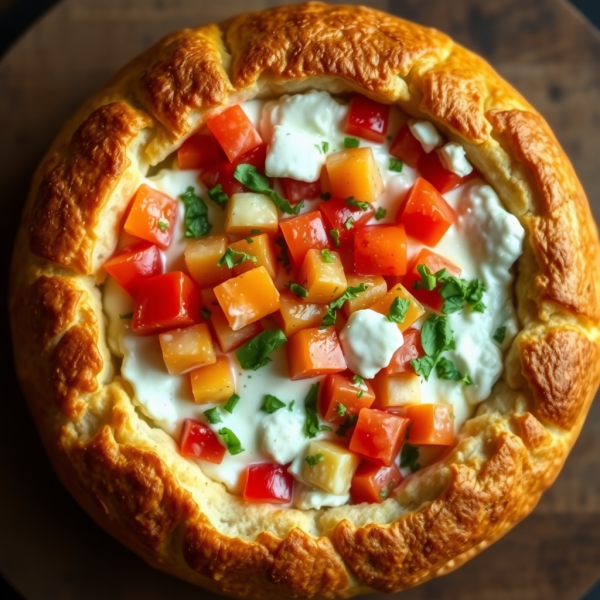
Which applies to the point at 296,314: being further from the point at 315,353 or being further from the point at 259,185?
the point at 259,185

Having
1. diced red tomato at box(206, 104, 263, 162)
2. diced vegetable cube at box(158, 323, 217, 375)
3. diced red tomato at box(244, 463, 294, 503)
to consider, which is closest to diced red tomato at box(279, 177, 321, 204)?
diced red tomato at box(206, 104, 263, 162)

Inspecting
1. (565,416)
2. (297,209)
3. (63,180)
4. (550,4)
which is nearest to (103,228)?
(63,180)

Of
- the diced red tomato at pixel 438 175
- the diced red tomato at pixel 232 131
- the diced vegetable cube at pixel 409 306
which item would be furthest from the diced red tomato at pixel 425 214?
the diced red tomato at pixel 232 131

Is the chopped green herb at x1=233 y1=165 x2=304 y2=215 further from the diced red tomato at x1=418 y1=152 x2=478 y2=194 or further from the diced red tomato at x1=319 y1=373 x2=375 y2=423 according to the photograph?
the diced red tomato at x1=319 y1=373 x2=375 y2=423

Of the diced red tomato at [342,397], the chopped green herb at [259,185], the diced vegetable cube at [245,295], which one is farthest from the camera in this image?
the chopped green herb at [259,185]

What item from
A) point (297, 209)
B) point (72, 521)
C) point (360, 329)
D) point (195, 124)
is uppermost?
point (195, 124)

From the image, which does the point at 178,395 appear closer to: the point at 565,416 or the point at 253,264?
the point at 253,264

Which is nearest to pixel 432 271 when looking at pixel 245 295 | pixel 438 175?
pixel 438 175

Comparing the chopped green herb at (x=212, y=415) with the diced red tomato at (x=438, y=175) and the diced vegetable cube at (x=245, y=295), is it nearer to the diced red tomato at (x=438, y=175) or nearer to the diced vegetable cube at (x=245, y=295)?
the diced vegetable cube at (x=245, y=295)
